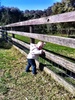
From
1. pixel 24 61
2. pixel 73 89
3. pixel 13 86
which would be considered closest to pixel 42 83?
pixel 13 86

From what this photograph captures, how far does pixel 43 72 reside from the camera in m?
5.53

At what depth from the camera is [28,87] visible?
4.62 m

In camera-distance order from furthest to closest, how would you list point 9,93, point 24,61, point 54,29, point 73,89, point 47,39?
point 54,29 < point 24,61 < point 47,39 < point 9,93 < point 73,89

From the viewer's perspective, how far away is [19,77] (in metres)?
5.38

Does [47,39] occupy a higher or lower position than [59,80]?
higher

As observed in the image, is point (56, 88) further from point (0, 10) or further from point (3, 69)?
point (0, 10)

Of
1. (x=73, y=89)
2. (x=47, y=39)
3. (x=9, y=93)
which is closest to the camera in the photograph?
(x=73, y=89)

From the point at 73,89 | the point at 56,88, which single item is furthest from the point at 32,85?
the point at 73,89

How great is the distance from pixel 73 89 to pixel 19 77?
179cm

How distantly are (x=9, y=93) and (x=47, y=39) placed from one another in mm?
1597

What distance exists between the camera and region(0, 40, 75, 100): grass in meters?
4.09

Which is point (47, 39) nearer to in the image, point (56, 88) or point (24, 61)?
point (56, 88)

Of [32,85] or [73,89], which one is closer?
[73,89]

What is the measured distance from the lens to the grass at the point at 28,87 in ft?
13.4
